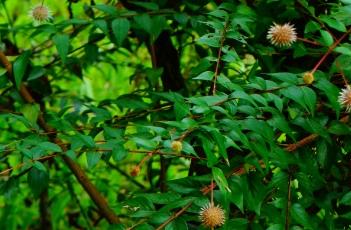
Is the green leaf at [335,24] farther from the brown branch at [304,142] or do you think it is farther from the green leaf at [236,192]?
the green leaf at [236,192]

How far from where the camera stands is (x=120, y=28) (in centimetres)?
135

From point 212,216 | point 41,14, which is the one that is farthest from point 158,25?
point 212,216

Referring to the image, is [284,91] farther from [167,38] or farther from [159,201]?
[167,38]

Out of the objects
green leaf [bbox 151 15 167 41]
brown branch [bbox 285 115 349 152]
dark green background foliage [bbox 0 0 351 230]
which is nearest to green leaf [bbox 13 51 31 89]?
dark green background foliage [bbox 0 0 351 230]

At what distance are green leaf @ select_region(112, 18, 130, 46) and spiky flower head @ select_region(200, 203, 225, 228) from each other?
0.49 meters

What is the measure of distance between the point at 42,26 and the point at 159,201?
511 mm

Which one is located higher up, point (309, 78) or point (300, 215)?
point (309, 78)

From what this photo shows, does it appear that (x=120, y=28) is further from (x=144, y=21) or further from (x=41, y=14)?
(x=41, y=14)

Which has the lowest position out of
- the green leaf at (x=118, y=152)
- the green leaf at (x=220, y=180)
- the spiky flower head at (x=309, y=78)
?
the green leaf at (x=220, y=180)

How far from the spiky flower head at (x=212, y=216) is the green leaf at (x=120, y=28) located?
491 millimetres

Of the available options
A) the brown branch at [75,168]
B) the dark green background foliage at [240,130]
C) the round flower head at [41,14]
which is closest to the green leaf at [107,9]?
the dark green background foliage at [240,130]

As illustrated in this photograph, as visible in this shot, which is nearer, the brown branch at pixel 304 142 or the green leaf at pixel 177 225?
the green leaf at pixel 177 225

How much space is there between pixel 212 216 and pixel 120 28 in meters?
0.54

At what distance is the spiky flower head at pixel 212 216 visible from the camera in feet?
3.18
